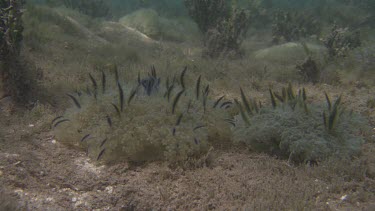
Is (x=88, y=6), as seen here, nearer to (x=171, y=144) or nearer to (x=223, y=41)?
(x=223, y=41)

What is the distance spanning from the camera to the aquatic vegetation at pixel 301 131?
3.31m

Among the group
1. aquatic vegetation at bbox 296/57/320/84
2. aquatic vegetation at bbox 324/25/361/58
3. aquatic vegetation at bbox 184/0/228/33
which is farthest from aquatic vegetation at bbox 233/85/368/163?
aquatic vegetation at bbox 184/0/228/33

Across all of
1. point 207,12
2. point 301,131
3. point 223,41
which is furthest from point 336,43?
point 301,131

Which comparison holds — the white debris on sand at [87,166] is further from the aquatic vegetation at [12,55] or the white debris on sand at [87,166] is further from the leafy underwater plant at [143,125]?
the aquatic vegetation at [12,55]

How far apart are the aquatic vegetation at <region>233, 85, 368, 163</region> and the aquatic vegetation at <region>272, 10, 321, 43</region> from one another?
9.02 meters

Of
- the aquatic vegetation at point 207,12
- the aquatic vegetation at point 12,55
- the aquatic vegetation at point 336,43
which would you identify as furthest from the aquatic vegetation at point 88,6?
the aquatic vegetation at point 336,43

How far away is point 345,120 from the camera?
146 inches

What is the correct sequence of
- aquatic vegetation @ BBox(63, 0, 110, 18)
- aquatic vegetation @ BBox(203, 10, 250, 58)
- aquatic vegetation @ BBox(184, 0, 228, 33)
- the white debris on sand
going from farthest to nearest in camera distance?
1. aquatic vegetation @ BBox(63, 0, 110, 18)
2. aquatic vegetation @ BBox(184, 0, 228, 33)
3. aquatic vegetation @ BBox(203, 10, 250, 58)
4. the white debris on sand

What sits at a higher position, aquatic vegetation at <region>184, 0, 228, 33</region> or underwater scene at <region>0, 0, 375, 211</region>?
aquatic vegetation at <region>184, 0, 228, 33</region>

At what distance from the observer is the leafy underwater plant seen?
329cm

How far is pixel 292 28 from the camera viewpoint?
12320mm

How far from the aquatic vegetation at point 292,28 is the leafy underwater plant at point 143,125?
31.4 ft

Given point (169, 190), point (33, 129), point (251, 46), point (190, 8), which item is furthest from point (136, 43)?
point (169, 190)

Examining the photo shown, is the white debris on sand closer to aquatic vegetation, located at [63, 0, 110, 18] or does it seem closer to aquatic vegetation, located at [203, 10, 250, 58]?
aquatic vegetation, located at [203, 10, 250, 58]
